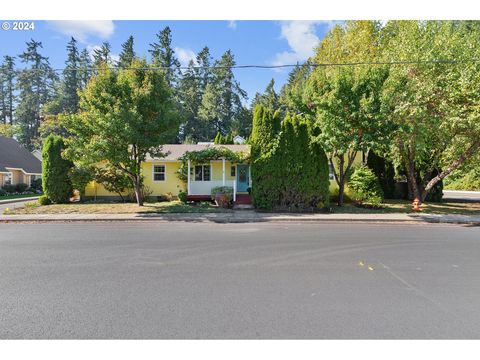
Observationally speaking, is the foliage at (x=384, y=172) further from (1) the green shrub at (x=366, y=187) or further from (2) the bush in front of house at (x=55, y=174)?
(2) the bush in front of house at (x=55, y=174)

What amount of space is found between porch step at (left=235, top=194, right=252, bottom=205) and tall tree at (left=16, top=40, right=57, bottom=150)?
5216cm

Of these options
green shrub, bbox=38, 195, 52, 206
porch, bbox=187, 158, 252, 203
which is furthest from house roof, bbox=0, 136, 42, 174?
porch, bbox=187, 158, 252, 203

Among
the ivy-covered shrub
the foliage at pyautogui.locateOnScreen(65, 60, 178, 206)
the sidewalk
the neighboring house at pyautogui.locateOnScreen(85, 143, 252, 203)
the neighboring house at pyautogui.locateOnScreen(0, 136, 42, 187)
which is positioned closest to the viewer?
the sidewalk

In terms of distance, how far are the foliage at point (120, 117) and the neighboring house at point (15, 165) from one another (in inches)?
704

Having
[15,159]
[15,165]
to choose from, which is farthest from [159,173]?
[15,159]

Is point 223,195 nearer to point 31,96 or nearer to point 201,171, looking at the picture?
point 201,171

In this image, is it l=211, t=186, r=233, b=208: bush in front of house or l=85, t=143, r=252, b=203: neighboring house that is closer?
l=211, t=186, r=233, b=208: bush in front of house

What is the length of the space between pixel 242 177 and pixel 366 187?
8644 millimetres

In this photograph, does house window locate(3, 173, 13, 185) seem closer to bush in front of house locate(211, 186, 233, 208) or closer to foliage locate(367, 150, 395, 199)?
bush in front of house locate(211, 186, 233, 208)

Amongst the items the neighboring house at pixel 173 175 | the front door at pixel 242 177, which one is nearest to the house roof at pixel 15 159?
the neighboring house at pixel 173 175

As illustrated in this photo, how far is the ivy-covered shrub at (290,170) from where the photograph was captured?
48.5 ft

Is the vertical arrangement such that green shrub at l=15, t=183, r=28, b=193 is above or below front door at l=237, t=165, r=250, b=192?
below

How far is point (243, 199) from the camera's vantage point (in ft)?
58.1

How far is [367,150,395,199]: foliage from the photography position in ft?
71.0
